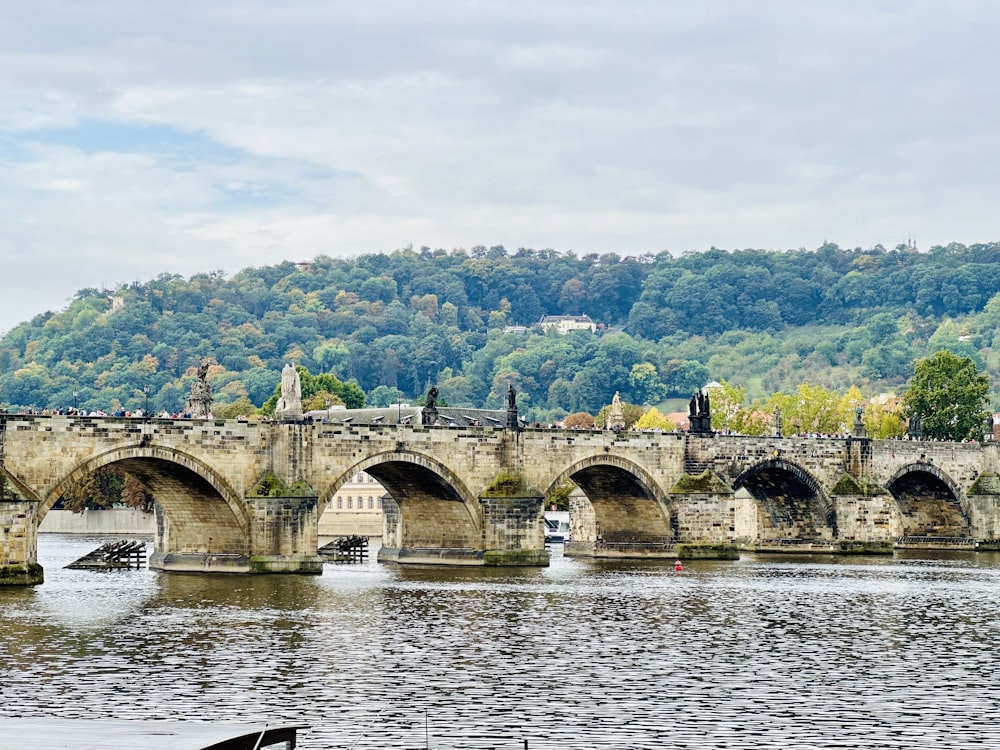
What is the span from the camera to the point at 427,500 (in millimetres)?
71000

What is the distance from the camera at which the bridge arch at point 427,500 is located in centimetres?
6725

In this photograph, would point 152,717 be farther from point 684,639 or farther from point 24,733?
point 684,639

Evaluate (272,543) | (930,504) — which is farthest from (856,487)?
(272,543)

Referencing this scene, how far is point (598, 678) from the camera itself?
1378 inches

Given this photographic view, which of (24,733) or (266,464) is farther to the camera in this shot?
(266,464)

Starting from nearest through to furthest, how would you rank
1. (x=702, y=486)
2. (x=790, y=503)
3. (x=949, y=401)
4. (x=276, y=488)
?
(x=276, y=488) → (x=702, y=486) → (x=790, y=503) → (x=949, y=401)

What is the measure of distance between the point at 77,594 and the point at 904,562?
4049 cm

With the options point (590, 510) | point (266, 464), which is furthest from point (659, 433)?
point (266, 464)

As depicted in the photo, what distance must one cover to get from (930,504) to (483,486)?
36.4m

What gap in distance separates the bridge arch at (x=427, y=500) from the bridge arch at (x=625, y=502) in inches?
272

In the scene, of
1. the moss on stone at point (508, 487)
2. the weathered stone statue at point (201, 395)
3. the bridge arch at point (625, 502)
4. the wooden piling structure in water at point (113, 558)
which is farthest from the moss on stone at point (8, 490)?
the bridge arch at point (625, 502)

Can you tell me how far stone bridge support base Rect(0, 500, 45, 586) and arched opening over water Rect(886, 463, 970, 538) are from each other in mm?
52719

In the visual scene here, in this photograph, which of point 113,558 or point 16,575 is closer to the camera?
point 16,575

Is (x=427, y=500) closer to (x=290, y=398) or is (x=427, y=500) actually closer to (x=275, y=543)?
(x=290, y=398)
